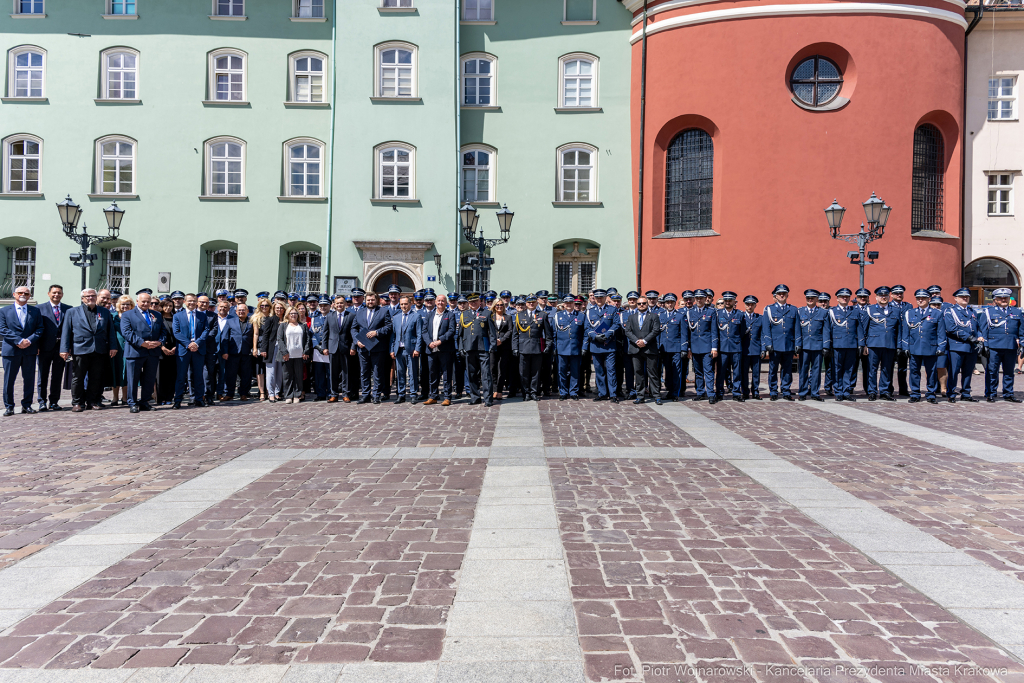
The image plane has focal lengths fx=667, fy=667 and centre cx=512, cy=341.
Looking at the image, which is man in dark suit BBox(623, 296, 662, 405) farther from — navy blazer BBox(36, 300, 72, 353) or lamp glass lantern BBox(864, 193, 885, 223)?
navy blazer BBox(36, 300, 72, 353)

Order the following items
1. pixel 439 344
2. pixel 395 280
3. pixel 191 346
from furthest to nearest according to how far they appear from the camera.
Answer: pixel 395 280 < pixel 439 344 < pixel 191 346

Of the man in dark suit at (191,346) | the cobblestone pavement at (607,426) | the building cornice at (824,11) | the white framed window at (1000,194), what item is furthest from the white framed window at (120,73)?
the white framed window at (1000,194)

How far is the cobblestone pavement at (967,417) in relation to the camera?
8711 mm

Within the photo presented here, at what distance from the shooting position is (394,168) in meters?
23.5

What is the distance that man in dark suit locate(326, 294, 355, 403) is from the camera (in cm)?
1265

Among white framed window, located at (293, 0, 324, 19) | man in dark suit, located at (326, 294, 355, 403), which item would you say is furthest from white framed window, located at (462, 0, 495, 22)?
man in dark suit, located at (326, 294, 355, 403)

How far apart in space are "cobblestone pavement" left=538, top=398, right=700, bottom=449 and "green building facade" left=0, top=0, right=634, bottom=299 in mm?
12667

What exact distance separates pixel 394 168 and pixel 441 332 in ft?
43.2

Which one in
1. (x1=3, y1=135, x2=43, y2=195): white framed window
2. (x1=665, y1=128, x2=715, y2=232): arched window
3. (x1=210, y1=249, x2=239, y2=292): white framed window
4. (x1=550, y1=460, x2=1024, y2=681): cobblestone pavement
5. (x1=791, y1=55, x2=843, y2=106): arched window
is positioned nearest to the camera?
(x1=550, y1=460, x2=1024, y2=681): cobblestone pavement

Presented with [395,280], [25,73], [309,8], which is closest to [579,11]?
[309,8]

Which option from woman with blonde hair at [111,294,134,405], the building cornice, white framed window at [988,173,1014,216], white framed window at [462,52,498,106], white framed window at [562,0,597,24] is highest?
white framed window at [562,0,597,24]

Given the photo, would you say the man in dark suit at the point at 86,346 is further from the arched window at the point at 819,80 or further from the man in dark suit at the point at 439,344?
the arched window at the point at 819,80

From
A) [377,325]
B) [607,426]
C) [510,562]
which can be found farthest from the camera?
[377,325]

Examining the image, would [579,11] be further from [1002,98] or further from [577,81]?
[1002,98]
